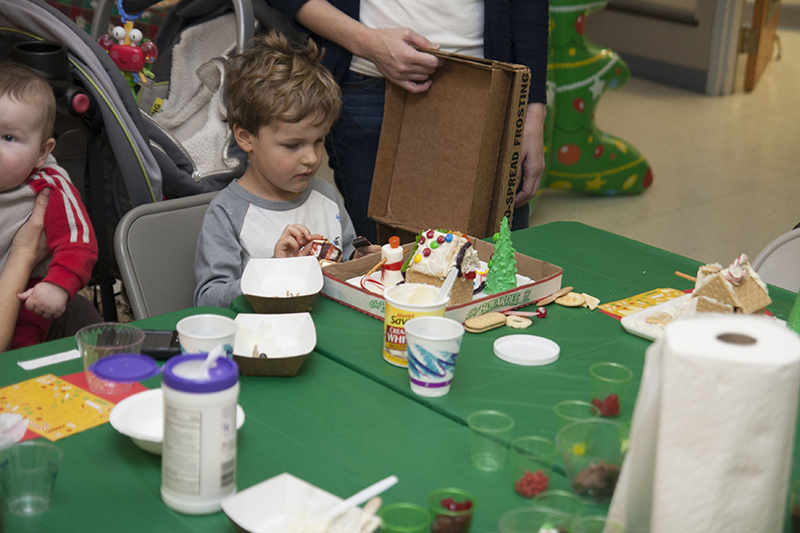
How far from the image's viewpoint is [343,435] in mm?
1221

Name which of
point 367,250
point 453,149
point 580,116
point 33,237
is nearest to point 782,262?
point 453,149

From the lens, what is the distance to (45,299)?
183 cm

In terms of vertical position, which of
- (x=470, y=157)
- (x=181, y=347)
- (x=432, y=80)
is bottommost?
(x=181, y=347)

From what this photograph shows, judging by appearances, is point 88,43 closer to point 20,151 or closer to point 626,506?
point 20,151

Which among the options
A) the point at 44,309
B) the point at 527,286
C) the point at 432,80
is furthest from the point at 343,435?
the point at 432,80

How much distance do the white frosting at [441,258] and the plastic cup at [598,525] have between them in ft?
A: 2.57

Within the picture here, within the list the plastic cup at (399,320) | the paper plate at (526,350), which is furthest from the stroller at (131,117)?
the paper plate at (526,350)

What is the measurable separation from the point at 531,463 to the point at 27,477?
64 centimetres

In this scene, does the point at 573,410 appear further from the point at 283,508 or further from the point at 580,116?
the point at 580,116

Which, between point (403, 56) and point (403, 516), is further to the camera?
point (403, 56)

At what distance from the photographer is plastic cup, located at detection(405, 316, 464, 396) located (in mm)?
1307

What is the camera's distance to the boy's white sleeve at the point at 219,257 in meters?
1.80

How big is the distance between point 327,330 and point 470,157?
884mm

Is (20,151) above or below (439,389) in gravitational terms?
above
